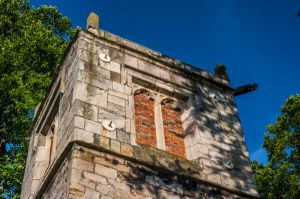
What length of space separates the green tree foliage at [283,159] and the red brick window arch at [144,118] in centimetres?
956

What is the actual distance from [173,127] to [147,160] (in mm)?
1657

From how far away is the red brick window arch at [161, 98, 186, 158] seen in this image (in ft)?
27.0

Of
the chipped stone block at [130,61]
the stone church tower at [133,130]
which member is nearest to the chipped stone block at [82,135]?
the stone church tower at [133,130]

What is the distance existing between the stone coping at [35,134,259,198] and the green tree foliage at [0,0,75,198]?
526cm

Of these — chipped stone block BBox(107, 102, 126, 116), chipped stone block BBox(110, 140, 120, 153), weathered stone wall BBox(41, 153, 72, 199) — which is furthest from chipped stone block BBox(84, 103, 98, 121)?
weathered stone wall BBox(41, 153, 72, 199)

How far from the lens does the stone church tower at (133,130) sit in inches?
265

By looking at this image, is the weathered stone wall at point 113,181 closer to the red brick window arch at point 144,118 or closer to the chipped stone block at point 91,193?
the chipped stone block at point 91,193

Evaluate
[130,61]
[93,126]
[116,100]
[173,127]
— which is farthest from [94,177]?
[130,61]

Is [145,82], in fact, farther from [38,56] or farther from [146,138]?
[38,56]

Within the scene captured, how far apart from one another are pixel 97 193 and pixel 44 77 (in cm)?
906

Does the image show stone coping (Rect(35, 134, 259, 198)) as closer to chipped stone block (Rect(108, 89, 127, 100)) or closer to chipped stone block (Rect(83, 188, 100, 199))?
chipped stone block (Rect(83, 188, 100, 199))

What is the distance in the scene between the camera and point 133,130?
301 inches

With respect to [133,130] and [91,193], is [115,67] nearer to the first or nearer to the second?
[133,130]

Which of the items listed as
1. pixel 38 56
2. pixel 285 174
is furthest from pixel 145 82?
pixel 285 174
